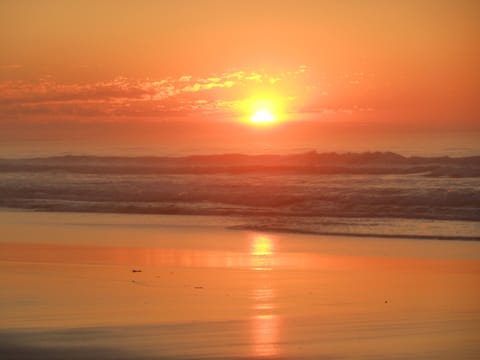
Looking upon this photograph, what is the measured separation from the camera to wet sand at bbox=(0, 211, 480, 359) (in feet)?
20.4

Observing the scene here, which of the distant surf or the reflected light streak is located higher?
the distant surf

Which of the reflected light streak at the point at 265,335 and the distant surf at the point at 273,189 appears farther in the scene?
the distant surf at the point at 273,189

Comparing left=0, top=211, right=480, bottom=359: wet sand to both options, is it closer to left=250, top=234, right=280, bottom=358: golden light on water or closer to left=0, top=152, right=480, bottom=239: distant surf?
left=250, top=234, right=280, bottom=358: golden light on water

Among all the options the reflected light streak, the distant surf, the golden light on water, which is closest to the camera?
the reflected light streak

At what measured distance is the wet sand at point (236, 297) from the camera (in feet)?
20.4

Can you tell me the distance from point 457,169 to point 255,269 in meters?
19.1

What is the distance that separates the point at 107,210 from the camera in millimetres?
18062

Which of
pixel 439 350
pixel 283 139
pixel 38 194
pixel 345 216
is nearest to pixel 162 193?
pixel 38 194

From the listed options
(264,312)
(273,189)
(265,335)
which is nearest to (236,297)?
(264,312)

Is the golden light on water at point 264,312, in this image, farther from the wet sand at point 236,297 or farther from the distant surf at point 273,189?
the distant surf at point 273,189

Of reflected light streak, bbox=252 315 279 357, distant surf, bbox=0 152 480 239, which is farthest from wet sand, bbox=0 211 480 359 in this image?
distant surf, bbox=0 152 480 239

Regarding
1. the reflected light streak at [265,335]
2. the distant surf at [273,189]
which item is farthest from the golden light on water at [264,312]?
the distant surf at [273,189]

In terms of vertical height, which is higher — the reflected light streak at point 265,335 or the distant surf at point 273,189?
the distant surf at point 273,189

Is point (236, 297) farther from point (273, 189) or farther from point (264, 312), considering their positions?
point (273, 189)
